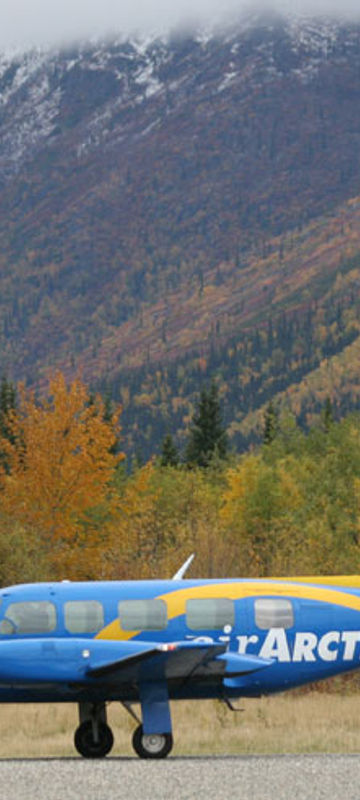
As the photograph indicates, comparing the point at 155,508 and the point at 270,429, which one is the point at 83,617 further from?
the point at 270,429

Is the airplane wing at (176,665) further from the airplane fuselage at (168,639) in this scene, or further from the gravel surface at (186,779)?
the gravel surface at (186,779)

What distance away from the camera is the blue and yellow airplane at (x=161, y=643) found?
81.5ft

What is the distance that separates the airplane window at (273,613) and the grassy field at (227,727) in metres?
3.37

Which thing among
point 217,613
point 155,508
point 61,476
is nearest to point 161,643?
point 217,613

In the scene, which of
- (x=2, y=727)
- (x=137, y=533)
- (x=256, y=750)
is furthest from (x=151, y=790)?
(x=137, y=533)

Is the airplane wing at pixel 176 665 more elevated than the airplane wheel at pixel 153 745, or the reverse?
the airplane wing at pixel 176 665

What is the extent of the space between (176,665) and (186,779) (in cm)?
347

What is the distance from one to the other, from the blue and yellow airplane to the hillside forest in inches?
839

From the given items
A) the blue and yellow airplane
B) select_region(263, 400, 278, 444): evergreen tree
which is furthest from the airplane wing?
select_region(263, 400, 278, 444): evergreen tree

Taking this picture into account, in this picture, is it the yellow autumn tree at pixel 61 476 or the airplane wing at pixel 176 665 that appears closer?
the airplane wing at pixel 176 665

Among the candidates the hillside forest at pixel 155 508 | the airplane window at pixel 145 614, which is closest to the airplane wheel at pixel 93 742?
the airplane window at pixel 145 614

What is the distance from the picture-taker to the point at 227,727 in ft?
112

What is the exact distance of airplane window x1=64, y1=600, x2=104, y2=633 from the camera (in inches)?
1013

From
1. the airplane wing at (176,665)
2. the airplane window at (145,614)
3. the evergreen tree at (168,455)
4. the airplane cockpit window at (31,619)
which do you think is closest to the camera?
the airplane wing at (176,665)
